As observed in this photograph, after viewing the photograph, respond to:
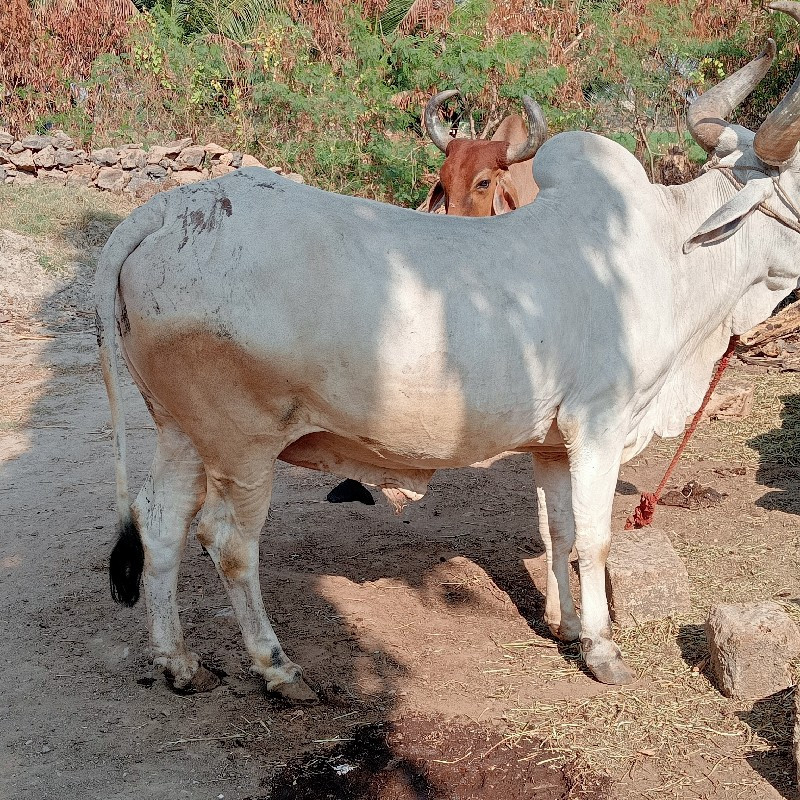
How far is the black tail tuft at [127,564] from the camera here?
11.1 feet

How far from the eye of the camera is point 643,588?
3.92 metres

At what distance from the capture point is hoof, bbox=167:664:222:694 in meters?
3.49

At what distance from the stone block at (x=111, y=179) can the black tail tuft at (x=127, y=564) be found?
953 cm

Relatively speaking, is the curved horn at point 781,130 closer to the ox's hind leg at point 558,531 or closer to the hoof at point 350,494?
the ox's hind leg at point 558,531

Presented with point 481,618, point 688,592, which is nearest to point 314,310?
point 481,618

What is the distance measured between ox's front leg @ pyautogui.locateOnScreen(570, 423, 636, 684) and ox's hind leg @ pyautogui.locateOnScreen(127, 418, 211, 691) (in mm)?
1359

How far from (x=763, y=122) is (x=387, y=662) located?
2456 mm

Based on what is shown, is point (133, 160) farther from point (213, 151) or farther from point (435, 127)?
point (435, 127)

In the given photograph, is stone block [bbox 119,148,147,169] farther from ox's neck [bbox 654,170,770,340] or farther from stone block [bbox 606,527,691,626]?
stone block [bbox 606,527,691,626]

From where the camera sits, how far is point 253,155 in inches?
516

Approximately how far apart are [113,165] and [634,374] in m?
10.4

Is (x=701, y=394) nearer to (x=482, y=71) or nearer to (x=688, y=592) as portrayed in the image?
(x=688, y=592)

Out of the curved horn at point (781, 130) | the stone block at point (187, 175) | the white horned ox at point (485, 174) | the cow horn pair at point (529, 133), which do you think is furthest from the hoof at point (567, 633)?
the stone block at point (187, 175)

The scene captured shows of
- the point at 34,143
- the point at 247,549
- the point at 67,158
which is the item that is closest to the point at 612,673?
the point at 247,549
